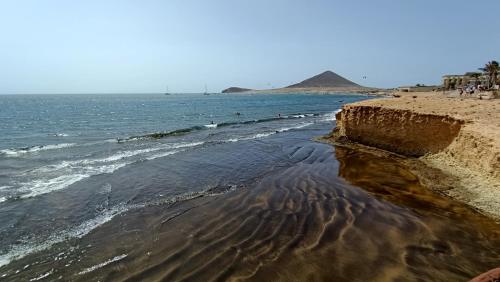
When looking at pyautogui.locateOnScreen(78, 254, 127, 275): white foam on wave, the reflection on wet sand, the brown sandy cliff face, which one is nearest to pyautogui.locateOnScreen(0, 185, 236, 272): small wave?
the reflection on wet sand

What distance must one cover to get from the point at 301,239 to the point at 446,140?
1032 cm

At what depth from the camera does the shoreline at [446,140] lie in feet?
34.3

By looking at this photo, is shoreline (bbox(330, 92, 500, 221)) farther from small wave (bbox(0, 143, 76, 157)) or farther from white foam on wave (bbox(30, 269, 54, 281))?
small wave (bbox(0, 143, 76, 157))

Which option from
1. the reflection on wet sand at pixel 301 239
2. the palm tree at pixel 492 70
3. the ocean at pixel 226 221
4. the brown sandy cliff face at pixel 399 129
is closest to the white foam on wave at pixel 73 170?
the ocean at pixel 226 221

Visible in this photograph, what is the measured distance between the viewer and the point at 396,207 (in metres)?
10.1

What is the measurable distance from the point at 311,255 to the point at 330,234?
1.28 m

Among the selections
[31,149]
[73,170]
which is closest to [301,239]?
[73,170]

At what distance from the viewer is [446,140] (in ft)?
47.5

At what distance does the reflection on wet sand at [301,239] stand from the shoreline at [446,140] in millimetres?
895

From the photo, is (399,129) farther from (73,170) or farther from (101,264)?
(73,170)

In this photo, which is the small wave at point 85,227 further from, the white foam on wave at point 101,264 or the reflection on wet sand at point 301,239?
the white foam on wave at point 101,264

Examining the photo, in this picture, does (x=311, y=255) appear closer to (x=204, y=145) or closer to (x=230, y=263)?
(x=230, y=263)

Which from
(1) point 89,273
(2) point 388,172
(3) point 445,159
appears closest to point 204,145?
(2) point 388,172

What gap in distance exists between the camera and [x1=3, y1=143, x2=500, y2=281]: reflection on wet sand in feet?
22.0
